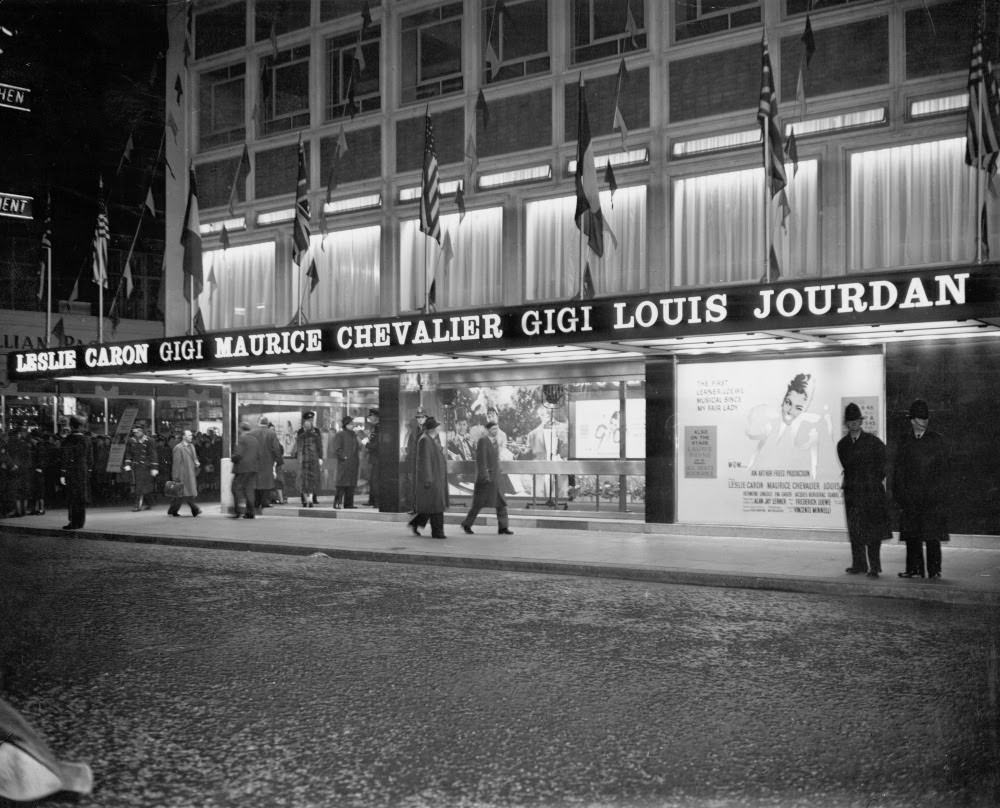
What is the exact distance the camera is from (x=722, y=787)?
4.96m

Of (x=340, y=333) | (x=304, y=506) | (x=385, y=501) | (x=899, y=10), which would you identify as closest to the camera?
(x=899, y=10)

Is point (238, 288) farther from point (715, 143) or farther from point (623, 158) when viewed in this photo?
point (715, 143)

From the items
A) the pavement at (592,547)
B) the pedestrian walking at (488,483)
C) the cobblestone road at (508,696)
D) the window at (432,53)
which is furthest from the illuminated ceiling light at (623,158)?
the cobblestone road at (508,696)

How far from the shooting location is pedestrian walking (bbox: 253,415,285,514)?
2245 centimetres

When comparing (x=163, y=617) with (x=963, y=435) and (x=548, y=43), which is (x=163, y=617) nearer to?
(x=963, y=435)

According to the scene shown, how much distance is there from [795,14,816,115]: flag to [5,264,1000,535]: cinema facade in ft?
13.0

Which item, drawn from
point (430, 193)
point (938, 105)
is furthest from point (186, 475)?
point (938, 105)

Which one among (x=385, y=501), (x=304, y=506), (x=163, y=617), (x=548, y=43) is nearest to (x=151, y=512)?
(x=304, y=506)

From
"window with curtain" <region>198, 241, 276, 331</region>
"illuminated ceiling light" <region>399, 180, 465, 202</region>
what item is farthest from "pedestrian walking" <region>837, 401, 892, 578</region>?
"window with curtain" <region>198, 241, 276, 331</region>

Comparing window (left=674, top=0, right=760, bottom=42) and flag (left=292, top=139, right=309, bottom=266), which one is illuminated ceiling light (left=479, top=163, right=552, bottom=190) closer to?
window (left=674, top=0, right=760, bottom=42)

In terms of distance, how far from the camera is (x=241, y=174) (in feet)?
78.4

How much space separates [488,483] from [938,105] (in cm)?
938

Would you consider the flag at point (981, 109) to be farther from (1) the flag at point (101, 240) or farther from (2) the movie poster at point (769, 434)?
(1) the flag at point (101, 240)

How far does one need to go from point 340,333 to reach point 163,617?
9.65 meters
